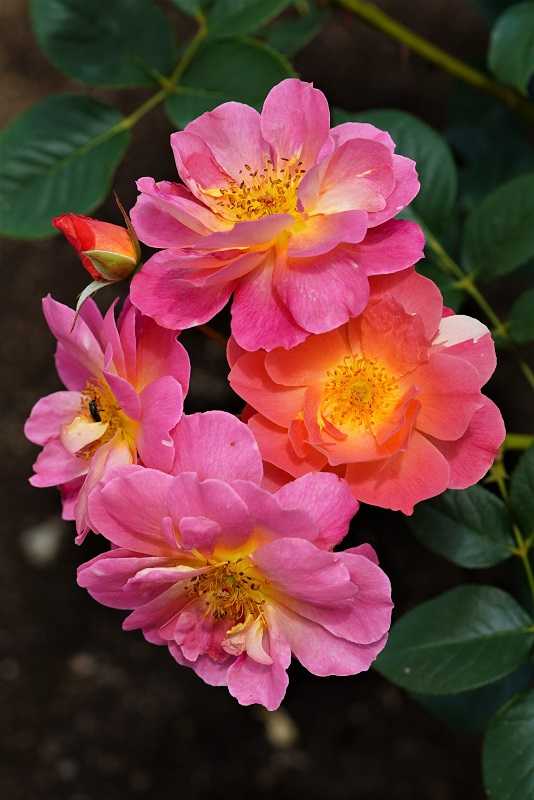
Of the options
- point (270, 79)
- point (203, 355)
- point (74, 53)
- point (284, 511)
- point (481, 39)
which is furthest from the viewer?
point (203, 355)

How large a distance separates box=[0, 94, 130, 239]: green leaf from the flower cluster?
0.36 meters

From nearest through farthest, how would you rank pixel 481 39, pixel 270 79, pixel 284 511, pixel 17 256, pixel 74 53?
1. pixel 284 511
2. pixel 270 79
3. pixel 74 53
4. pixel 481 39
5. pixel 17 256

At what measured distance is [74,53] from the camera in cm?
113

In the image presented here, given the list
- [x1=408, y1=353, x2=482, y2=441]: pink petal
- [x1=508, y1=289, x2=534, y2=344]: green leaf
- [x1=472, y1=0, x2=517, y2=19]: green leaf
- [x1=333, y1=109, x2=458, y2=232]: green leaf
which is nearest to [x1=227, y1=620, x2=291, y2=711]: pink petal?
[x1=408, y1=353, x2=482, y2=441]: pink petal

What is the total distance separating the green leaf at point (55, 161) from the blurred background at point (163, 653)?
0.64m

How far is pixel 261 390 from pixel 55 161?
0.55m

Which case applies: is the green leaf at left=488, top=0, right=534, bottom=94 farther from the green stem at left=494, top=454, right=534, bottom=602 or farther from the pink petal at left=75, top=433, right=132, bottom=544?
the pink petal at left=75, top=433, right=132, bottom=544

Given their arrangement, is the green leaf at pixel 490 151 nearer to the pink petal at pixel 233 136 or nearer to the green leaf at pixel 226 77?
the green leaf at pixel 226 77

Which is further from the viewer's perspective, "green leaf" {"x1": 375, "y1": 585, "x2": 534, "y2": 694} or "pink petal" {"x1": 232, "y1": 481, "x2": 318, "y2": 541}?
"green leaf" {"x1": 375, "y1": 585, "x2": 534, "y2": 694}

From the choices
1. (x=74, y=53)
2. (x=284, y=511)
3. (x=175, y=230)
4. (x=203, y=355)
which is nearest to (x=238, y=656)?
(x=284, y=511)

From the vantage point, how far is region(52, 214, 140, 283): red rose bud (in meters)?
0.75

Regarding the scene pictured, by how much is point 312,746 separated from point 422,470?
3.93 ft

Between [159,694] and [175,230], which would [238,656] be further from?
[159,694]

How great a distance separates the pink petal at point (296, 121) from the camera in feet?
2.37
